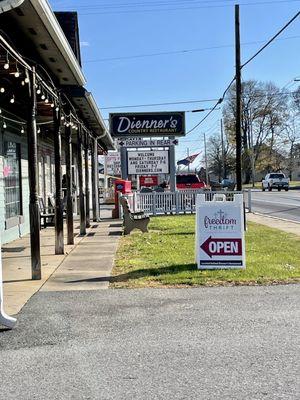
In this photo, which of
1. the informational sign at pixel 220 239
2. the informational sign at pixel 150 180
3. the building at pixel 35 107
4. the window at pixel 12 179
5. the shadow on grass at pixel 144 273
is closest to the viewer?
the building at pixel 35 107

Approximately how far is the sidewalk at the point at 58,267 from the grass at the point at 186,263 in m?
0.32

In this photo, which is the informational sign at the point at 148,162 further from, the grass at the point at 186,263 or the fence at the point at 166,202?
the grass at the point at 186,263

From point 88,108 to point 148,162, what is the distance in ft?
33.3

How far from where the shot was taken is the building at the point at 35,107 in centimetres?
767

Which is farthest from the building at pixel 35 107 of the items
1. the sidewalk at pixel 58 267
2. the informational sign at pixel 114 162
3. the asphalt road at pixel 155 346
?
the informational sign at pixel 114 162

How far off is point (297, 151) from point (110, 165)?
2177 inches

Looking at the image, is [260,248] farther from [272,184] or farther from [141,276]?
[272,184]

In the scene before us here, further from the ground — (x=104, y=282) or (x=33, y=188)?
(x=33, y=188)

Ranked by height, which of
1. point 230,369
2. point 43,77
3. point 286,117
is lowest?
point 230,369

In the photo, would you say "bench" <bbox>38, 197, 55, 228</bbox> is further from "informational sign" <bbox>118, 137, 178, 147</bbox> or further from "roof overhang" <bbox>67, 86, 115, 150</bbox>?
"informational sign" <bbox>118, 137, 178, 147</bbox>

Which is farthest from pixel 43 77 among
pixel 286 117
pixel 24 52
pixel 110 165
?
pixel 286 117

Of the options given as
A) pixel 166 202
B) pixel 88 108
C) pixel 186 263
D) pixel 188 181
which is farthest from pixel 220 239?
pixel 188 181

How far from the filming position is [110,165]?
168ft

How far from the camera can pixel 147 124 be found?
24750 mm
